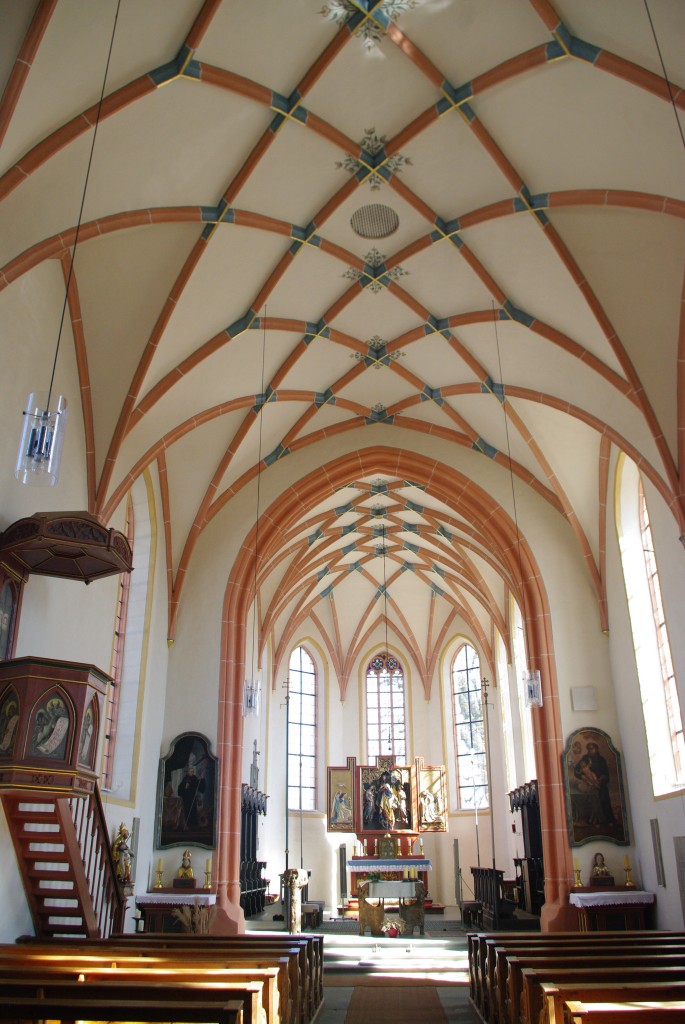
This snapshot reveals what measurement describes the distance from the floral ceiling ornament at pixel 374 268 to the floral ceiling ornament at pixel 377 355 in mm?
1672

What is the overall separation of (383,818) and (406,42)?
17.9 metres

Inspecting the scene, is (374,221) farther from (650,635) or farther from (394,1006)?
(394,1006)

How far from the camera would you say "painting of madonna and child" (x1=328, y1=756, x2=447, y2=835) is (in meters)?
21.5

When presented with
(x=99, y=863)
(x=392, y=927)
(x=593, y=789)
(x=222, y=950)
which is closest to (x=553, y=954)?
(x=222, y=950)

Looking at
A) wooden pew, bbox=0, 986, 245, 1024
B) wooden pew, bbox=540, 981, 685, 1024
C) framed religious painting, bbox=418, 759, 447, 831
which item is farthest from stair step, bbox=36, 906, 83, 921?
framed religious painting, bbox=418, 759, 447, 831

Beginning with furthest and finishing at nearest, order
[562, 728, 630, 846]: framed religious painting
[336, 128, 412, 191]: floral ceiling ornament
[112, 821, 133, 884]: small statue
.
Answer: [562, 728, 630, 846]: framed religious painting
[112, 821, 133, 884]: small statue
[336, 128, 412, 191]: floral ceiling ornament

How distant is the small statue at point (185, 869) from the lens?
15312mm

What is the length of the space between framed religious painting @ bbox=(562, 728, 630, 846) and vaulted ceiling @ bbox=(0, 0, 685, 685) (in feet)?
8.08

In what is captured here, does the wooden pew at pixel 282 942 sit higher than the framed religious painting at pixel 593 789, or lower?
lower

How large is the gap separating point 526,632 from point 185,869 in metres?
7.83

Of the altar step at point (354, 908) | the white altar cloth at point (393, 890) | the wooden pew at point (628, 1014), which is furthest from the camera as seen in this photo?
the altar step at point (354, 908)

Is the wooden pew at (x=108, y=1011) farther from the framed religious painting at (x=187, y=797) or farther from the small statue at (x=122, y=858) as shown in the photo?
the framed religious painting at (x=187, y=797)

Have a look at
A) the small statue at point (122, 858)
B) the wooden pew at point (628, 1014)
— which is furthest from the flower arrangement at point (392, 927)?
the wooden pew at point (628, 1014)

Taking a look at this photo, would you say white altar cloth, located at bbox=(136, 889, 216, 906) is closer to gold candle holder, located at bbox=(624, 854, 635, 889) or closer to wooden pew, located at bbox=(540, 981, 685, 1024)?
gold candle holder, located at bbox=(624, 854, 635, 889)
